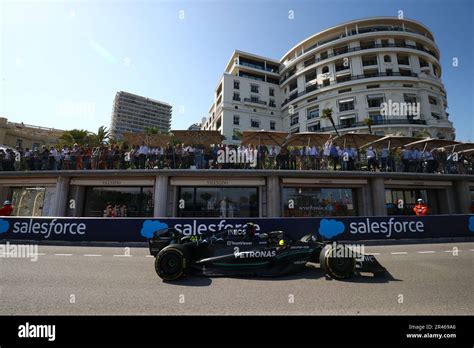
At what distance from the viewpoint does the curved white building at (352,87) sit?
43.6 metres

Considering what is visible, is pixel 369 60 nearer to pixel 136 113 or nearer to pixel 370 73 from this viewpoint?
pixel 370 73

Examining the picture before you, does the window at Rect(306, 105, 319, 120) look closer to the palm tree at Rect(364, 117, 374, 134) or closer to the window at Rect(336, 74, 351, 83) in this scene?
the window at Rect(336, 74, 351, 83)

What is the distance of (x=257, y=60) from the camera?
61344 millimetres

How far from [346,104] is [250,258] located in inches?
1968

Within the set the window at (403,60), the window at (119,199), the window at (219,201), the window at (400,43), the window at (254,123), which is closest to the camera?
the window at (219,201)

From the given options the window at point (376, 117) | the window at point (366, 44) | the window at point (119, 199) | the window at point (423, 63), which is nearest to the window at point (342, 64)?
the window at point (366, 44)

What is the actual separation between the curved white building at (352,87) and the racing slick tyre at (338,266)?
43914 millimetres

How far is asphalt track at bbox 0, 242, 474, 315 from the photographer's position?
374cm

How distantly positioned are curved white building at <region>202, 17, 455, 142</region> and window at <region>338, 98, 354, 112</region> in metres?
0.19

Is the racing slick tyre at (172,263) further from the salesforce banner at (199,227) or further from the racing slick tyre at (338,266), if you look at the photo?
the salesforce banner at (199,227)

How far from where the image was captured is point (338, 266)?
5.31 meters

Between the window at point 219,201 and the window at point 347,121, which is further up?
the window at point 347,121

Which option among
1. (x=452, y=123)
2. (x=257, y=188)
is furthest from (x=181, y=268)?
(x=452, y=123)

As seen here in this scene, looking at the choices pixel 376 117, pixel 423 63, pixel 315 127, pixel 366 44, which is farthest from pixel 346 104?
pixel 423 63
